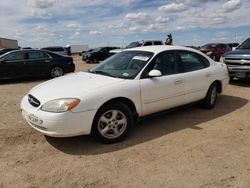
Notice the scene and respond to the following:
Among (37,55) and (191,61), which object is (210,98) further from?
(37,55)

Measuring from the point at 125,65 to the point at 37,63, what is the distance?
8102 millimetres

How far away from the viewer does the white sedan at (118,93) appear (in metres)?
3.92

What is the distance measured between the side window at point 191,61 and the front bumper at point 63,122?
234 cm

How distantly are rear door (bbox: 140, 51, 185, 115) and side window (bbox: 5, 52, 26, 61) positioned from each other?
28.0 feet

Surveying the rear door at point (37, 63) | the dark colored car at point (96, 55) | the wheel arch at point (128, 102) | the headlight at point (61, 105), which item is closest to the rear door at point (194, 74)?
the wheel arch at point (128, 102)

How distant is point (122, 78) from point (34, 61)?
8547mm

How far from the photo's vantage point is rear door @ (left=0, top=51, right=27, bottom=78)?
452 inches

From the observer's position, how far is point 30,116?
13.6ft

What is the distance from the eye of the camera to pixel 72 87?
169 inches

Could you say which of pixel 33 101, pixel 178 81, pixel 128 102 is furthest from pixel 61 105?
pixel 178 81

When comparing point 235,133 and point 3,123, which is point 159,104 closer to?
point 235,133

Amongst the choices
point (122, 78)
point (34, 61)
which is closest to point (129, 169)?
point (122, 78)

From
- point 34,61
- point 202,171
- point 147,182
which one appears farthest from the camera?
point 34,61

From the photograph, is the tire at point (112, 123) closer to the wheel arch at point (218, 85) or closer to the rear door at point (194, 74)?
the rear door at point (194, 74)
